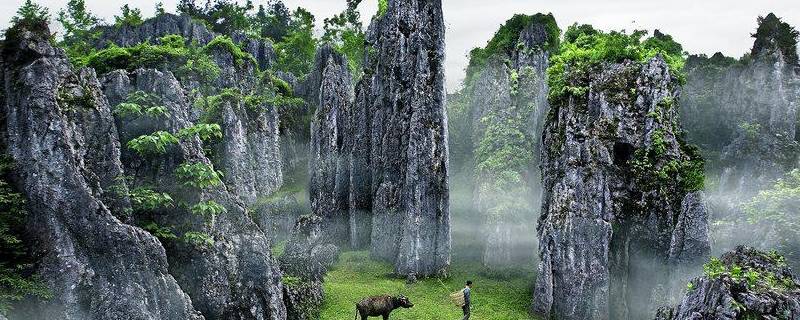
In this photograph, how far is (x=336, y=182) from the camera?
43219mm

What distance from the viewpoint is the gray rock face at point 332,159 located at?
140 feet

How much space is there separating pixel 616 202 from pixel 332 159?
77.1 feet

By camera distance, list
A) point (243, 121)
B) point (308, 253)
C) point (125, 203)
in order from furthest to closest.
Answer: point (243, 121)
point (308, 253)
point (125, 203)

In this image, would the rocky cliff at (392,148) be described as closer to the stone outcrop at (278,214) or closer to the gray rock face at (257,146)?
the stone outcrop at (278,214)

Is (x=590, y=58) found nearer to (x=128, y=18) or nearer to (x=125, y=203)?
(x=125, y=203)

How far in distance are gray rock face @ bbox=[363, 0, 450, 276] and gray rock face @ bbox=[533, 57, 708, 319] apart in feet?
28.0

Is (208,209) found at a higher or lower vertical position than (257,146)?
lower

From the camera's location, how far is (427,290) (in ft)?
104

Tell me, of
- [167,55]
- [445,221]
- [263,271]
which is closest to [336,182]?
[445,221]

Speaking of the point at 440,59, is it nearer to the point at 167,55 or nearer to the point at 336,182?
the point at 336,182

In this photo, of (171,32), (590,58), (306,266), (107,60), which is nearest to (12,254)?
(107,60)

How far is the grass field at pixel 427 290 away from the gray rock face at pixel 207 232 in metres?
5.85

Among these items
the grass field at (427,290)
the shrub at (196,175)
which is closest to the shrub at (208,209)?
the shrub at (196,175)

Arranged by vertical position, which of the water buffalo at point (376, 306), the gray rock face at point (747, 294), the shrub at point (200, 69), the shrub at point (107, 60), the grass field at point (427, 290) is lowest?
the grass field at point (427, 290)
